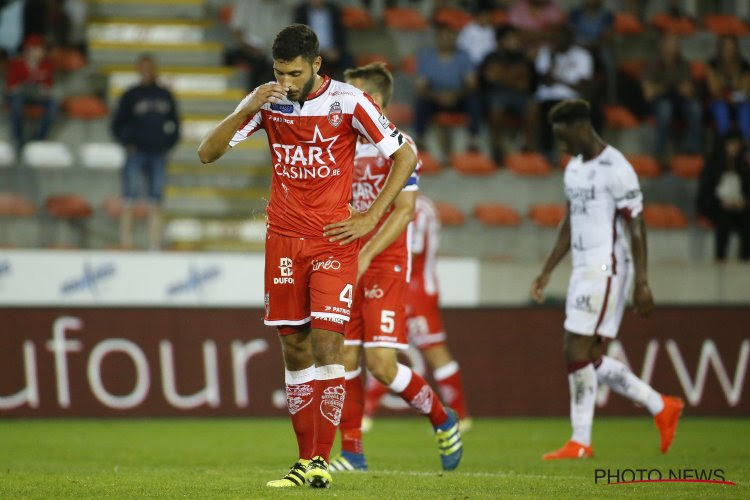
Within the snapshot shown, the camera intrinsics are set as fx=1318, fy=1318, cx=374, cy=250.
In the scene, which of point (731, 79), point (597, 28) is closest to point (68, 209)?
point (597, 28)

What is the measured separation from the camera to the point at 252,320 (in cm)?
1364

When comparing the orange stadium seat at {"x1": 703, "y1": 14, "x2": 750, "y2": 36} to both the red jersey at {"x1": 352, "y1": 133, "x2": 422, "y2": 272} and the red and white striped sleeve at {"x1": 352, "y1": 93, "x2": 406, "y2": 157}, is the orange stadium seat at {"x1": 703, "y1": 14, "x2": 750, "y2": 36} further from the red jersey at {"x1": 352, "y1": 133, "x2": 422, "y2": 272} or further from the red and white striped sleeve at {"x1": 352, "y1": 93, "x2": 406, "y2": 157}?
the red and white striped sleeve at {"x1": 352, "y1": 93, "x2": 406, "y2": 157}

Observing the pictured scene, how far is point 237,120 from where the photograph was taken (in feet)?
21.7

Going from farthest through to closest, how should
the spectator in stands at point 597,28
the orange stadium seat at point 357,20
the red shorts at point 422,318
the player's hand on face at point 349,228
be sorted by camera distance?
the orange stadium seat at point 357,20, the spectator in stands at point 597,28, the red shorts at point 422,318, the player's hand on face at point 349,228

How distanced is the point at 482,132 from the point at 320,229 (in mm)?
12556

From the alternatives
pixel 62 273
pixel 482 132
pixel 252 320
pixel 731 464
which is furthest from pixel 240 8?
pixel 731 464

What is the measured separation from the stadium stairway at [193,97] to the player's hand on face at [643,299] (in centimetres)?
788

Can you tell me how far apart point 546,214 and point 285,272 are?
37.5ft

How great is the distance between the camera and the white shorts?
948 centimetres

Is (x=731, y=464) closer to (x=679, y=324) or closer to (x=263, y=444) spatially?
(x=263, y=444)

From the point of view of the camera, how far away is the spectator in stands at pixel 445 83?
18.6m

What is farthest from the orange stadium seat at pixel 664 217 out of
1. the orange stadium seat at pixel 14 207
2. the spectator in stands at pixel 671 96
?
the orange stadium seat at pixel 14 207

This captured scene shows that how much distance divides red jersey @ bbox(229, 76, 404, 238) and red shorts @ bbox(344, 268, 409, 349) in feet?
5.07

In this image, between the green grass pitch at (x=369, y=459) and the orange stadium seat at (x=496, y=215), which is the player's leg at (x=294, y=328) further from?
the orange stadium seat at (x=496, y=215)
